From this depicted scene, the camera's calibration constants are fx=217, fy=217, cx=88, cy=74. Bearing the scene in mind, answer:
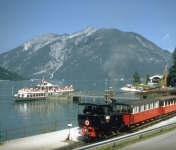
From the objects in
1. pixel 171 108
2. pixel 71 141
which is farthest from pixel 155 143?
pixel 171 108

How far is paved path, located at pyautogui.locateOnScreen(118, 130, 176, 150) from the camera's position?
53.5 ft

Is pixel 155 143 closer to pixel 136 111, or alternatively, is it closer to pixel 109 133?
pixel 109 133

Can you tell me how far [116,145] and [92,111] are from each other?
393 cm

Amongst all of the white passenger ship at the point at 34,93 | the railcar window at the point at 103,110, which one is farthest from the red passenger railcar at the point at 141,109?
the white passenger ship at the point at 34,93

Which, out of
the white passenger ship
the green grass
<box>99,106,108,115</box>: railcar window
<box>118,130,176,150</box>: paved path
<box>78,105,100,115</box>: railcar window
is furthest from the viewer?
the white passenger ship

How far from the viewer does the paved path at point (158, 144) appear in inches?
642

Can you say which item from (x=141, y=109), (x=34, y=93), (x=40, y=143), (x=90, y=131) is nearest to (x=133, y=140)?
(x=90, y=131)

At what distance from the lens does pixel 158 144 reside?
17281mm

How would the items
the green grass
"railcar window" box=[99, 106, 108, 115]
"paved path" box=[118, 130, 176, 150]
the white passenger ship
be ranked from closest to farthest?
"paved path" box=[118, 130, 176, 150], the green grass, "railcar window" box=[99, 106, 108, 115], the white passenger ship

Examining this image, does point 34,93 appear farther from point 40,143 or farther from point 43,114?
point 40,143

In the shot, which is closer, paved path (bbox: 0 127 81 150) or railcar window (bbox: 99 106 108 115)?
paved path (bbox: 0 127 81 150)

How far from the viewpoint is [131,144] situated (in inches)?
688

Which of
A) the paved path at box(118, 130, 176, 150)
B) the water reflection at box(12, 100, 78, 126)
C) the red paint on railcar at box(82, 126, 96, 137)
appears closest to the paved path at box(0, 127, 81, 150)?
the red paint on railcar at box(82, 126, 96, 137)

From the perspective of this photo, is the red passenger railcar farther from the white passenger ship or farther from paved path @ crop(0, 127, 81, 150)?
the white passenger ship
